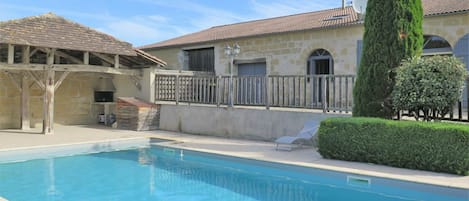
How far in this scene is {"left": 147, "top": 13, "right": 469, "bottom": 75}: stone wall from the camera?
13578 millimetres

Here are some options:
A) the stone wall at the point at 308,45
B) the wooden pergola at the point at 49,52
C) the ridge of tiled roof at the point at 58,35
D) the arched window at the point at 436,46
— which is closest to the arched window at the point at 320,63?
the stone wall at the point at 308,45

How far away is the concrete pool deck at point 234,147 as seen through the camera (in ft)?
24.3

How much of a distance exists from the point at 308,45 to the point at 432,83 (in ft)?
27.8

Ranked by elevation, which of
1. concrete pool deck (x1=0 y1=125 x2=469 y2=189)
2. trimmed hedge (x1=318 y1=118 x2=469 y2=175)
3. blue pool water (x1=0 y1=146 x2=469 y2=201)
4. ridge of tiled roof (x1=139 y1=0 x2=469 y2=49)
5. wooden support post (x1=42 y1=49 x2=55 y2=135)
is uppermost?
ridge of tiled roof (x1=139 y1=0 x2=469 y2=49)

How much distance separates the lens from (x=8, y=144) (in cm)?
1135

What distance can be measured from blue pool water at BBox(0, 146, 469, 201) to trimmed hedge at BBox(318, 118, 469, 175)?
1.09 metres

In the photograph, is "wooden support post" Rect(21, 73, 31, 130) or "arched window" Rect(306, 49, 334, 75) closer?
"wooden support post" Rect(21, 73, 31, 130)

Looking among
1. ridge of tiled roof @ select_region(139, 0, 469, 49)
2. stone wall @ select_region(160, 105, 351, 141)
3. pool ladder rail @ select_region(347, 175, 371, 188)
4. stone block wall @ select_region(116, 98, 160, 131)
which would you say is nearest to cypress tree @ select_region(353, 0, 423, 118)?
stone wall @ select_region(160, 105, 351, 141)

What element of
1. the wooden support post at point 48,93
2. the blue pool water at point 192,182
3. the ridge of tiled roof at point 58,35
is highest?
the ridge of tiled roof at point 58,35

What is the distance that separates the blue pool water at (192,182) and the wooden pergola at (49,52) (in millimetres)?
4558

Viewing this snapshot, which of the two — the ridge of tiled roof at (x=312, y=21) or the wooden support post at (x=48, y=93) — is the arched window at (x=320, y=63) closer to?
the ridge of tiled roof at (x=312, y=21)

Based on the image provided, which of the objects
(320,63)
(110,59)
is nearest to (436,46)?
(320,63)

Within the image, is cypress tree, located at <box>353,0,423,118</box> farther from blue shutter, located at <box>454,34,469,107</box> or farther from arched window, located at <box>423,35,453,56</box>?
arched window, located at <box>423,35,453,56</box>

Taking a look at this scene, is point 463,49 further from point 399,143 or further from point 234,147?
point 234,147
